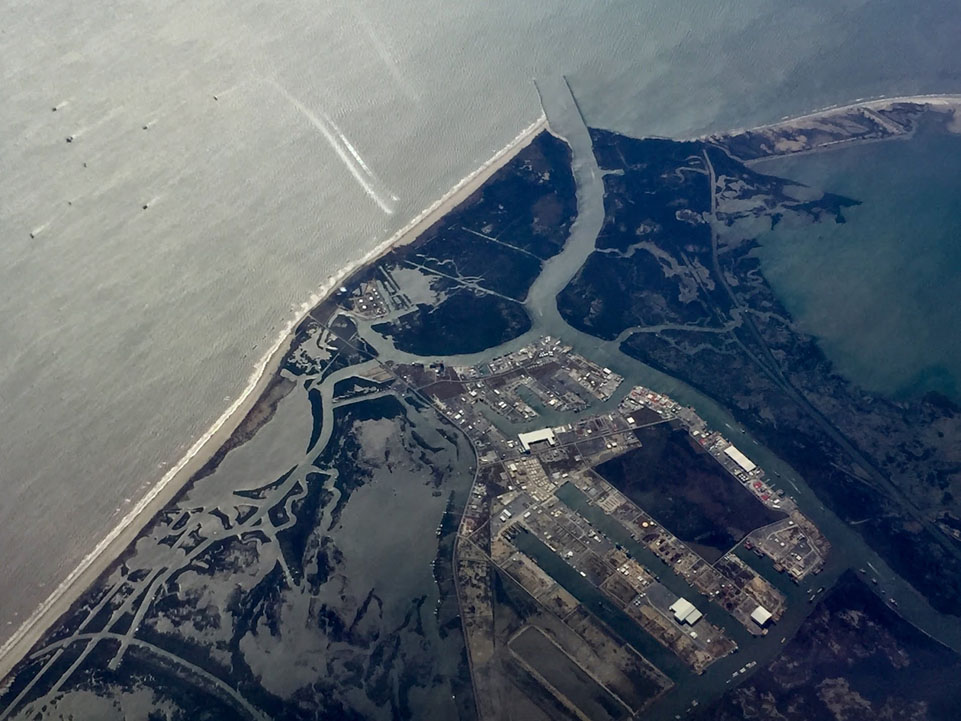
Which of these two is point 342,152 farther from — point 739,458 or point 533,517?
point 739,458

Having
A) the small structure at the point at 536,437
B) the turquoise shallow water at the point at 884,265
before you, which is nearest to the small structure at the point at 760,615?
the small structure at the point at 536,437

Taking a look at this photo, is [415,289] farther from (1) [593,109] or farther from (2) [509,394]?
(1) [593,109]

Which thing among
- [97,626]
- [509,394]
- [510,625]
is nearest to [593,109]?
[509,394]

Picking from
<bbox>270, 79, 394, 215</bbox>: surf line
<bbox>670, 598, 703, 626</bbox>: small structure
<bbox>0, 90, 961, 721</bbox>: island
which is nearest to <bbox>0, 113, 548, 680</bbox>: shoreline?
<bbox>0, 90, 961, 721</bbox>: island

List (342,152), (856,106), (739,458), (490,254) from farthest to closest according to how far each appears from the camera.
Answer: (856,106), (342,152), (490,254), (739,458)

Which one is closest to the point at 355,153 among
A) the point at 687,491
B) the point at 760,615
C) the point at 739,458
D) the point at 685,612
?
the point at 687,491

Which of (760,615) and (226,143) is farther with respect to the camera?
(226,143)
